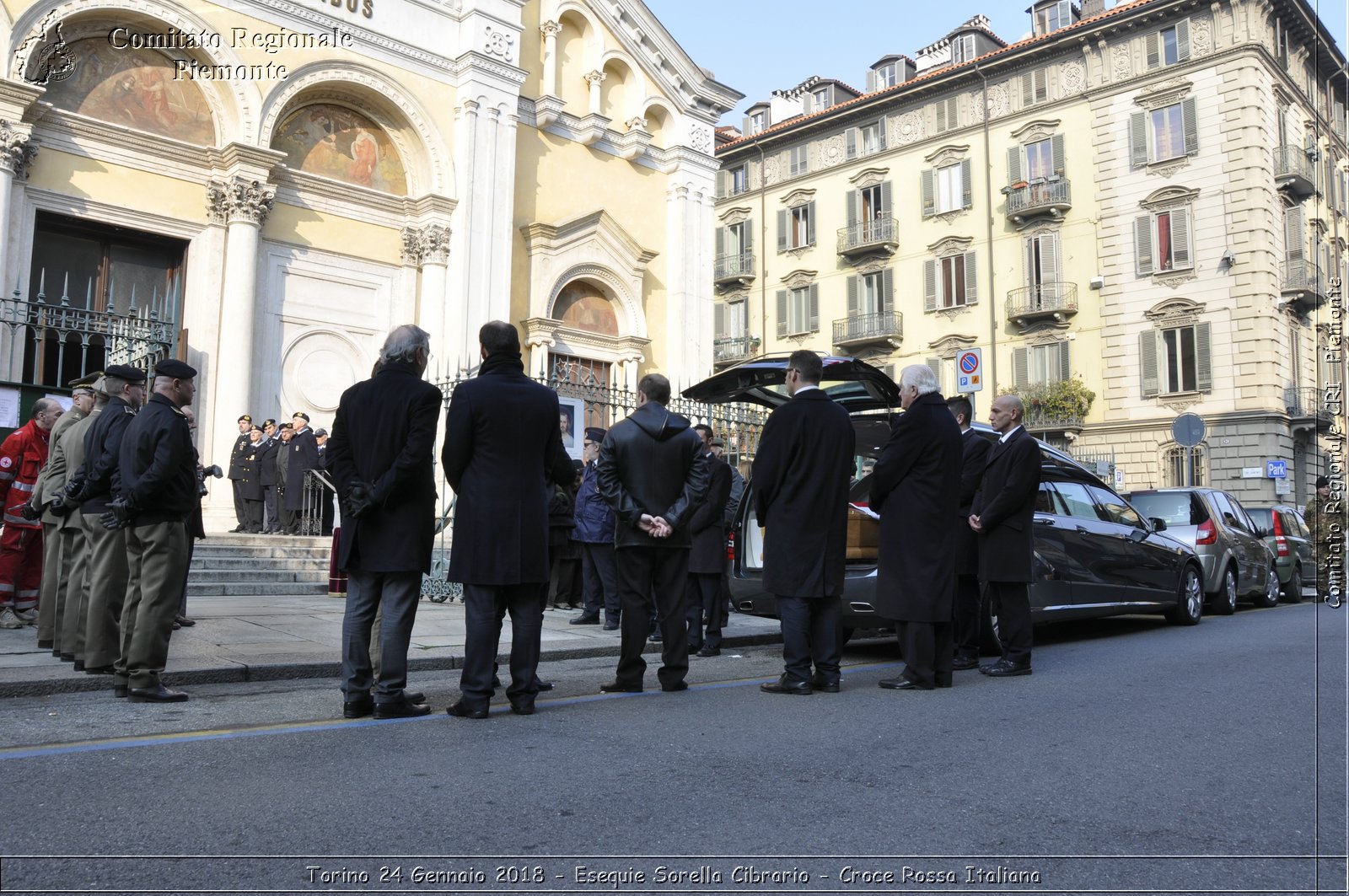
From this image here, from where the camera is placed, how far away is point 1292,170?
111 feet

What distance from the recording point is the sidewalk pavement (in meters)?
6.87

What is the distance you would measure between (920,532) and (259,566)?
9.79m

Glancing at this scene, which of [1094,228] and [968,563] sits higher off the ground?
[1094,228]

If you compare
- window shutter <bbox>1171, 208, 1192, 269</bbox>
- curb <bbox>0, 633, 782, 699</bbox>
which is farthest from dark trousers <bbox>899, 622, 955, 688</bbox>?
window shutter <bbox>1171, 208, 1192, 269</bbox>

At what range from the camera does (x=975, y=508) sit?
312 inches

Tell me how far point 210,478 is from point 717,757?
15.0 m

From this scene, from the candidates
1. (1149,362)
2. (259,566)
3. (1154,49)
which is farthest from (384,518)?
(1154,49)

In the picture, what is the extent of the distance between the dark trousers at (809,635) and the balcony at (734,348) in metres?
37.5

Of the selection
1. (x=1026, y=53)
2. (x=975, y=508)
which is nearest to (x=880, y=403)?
(x=975, y=508)

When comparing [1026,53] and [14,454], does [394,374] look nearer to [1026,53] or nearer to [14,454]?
[14,454]

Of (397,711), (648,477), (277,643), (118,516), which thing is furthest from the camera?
(277,643)

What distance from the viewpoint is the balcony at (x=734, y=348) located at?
44.4 m

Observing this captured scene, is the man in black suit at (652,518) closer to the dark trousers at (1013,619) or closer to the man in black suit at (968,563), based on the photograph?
the man in black suit at (968,563)

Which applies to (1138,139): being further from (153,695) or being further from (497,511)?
(153,695)
